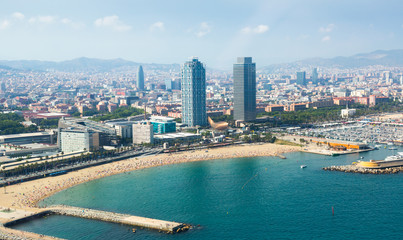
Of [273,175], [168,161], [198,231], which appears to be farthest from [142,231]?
[168,161]

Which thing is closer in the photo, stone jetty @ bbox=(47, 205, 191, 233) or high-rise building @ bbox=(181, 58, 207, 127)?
stone jetty @ bbox=(47, 205, 191, 233)

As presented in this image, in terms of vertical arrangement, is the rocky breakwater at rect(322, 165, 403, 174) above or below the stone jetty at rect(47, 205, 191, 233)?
above

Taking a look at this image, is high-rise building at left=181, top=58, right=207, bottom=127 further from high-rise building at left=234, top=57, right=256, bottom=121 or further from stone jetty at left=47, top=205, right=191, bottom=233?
stone jetty at left=47, top=205, right=191, bottom=233

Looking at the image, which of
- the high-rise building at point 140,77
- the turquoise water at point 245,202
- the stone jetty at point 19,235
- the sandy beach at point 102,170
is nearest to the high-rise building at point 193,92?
the sandy beach at point 102,170

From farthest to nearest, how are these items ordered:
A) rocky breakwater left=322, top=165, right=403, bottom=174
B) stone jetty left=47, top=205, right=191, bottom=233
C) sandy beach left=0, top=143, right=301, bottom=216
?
1. rocky breakwater left=322, top=165, right=403, bottom=174
2. sandy beach left=0, top=143, right=301, bottom=216
3. stone jetty left=47, top=205, right=191, bottom=233

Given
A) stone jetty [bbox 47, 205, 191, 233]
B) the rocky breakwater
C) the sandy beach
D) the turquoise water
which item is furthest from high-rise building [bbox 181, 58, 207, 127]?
stone jetty [bbox 47, 205, 191, 233]

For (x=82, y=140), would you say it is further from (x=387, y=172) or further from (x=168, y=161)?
(x=387, y=172)
